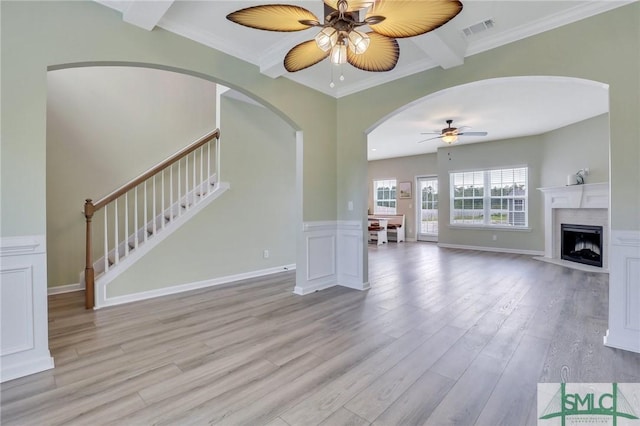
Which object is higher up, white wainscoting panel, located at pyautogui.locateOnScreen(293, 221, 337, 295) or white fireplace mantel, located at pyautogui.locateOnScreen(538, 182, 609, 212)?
white fireplace mantel, located at pyautogui.locateOnScreen(538, 182, 609, 212)

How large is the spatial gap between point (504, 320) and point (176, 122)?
5437 millimetres

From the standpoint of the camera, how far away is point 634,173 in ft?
7.48

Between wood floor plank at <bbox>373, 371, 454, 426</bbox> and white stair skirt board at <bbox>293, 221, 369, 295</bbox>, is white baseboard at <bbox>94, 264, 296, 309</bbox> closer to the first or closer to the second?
white stair skirt board at <bbox>293, 221, 369, 295</bbox>

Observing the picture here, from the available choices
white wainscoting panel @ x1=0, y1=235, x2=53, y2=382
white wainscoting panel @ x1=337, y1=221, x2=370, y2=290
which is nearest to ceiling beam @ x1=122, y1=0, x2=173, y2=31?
white wainscoting panel @ x1=0, y1=235, x2=53, y2=382

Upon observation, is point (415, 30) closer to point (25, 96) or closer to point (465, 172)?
point (25, 96)

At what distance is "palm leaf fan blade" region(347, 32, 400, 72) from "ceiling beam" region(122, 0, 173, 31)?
1.50m

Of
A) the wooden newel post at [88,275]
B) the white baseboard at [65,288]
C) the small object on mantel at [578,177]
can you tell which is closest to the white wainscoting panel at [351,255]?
the wooden newel post at [88,275]

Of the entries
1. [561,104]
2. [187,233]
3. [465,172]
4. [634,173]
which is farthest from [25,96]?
[465,172]

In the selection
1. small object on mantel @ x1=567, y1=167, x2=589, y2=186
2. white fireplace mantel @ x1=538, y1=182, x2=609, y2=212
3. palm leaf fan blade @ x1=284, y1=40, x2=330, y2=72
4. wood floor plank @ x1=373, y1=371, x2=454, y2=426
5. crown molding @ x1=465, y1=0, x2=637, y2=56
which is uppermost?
crown molding @ x1=465, y1=0, x2=637, y2=56

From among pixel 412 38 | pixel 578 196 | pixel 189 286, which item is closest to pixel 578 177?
pixel 578 196

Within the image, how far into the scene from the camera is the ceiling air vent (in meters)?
2.67

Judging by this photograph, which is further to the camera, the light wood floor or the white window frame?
the white window frame

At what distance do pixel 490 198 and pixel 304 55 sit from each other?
7.48m

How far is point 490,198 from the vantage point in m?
8.01
